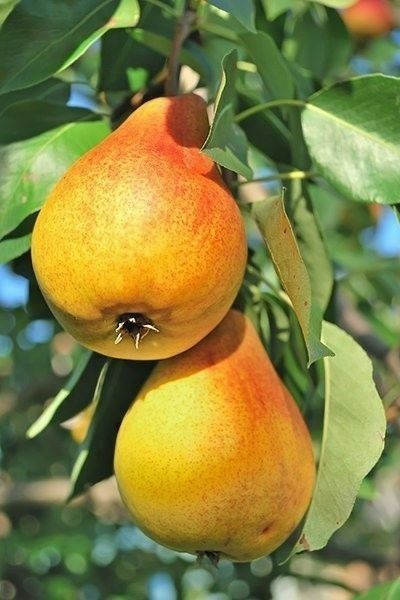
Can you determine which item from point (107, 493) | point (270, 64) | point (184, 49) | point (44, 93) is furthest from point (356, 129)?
point (107, 493)

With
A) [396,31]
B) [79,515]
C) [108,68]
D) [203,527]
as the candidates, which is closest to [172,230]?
[203,527]

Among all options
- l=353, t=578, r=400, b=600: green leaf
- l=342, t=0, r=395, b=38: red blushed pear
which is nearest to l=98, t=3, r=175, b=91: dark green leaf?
l=353, t=578, r=400, b=600: green leaf

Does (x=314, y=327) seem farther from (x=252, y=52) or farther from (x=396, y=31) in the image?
(x=396, y=31)

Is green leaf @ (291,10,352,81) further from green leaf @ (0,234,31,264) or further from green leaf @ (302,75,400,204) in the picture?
green leaf @ (0,234,31,264)

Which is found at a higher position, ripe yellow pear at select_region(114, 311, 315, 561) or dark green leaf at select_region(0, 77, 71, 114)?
dark green leaf at select_region(0, 77, 71, 114)

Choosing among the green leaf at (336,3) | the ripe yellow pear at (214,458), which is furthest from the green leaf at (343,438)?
the green leaf at (336,3)

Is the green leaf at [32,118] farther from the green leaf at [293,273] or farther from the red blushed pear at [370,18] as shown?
the red blushed pear at [370,18]
